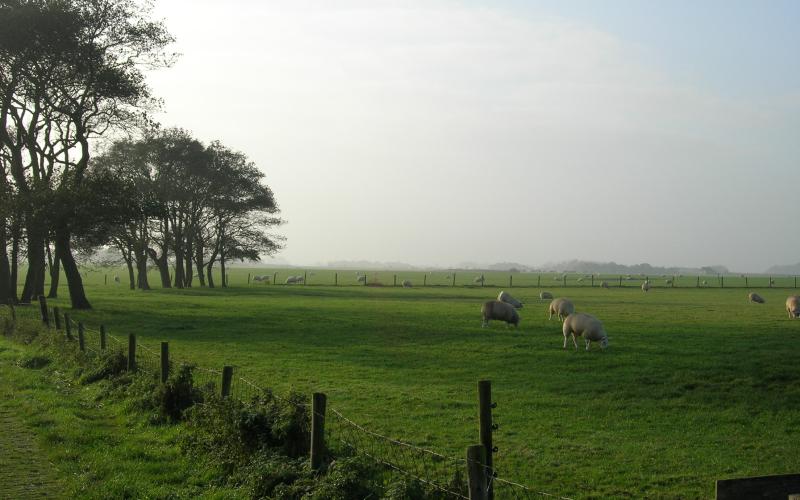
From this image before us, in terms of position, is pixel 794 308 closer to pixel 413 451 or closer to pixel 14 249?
pixel 413 451

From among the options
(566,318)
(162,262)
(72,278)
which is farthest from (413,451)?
(162,262)

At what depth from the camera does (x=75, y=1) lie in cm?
3869

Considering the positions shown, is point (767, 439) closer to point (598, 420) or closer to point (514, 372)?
point (598, 420)

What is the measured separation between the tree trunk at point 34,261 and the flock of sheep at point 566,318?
77.0ft

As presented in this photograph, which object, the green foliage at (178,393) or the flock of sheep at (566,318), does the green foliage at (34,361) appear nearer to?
the green foliage at (178,393)

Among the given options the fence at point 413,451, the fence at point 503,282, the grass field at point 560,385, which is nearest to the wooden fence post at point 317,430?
the fence at point 413,451

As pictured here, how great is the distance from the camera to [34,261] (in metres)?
41.2

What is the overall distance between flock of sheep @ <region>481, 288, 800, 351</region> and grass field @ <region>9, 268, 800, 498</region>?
65 cm

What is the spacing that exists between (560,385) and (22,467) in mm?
Answer: 12935

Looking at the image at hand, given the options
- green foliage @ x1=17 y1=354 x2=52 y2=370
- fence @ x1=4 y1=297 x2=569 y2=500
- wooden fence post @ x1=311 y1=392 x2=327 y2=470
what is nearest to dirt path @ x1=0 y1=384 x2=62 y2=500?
fence @ x1=4 y1=297 x2=569 y2=500

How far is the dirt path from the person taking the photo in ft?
31.0

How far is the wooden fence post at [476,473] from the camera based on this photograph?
675 centimetres

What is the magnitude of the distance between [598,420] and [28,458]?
11.0 m

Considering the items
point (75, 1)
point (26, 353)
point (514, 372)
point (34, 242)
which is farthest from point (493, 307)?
point (75, 1)
